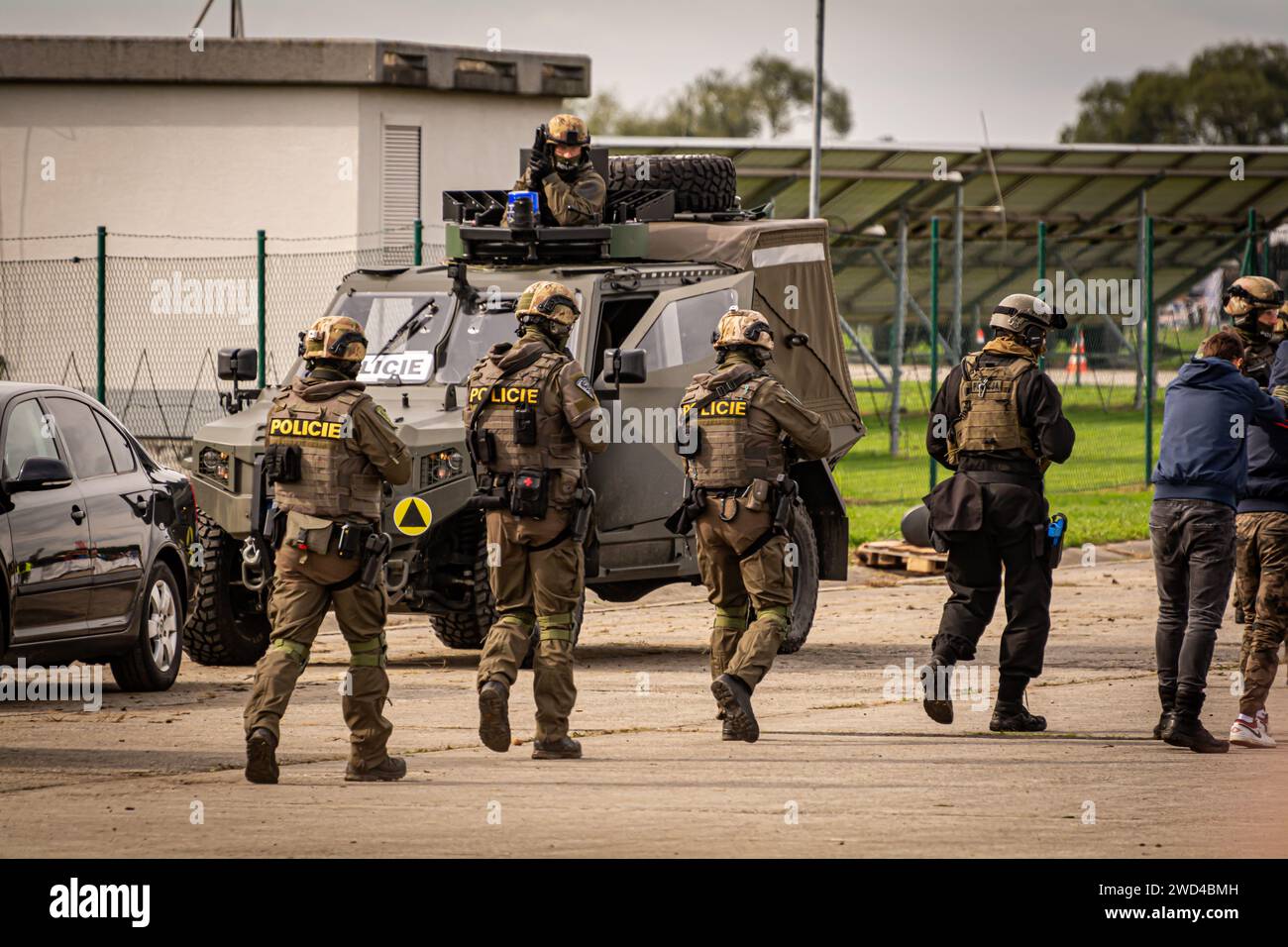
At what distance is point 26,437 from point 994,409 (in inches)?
193

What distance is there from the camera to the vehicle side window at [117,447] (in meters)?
11.8

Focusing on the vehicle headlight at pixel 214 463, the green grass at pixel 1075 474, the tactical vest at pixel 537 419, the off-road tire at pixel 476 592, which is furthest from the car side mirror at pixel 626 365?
the green grass at pixel 1075 474

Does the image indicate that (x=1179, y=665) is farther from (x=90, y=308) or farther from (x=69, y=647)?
(x=90, y=308)

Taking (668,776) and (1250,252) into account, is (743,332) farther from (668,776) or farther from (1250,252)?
(1250,252)

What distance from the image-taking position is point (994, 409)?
33.7 feet

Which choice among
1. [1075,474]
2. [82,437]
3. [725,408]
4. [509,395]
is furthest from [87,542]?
[1075,474]

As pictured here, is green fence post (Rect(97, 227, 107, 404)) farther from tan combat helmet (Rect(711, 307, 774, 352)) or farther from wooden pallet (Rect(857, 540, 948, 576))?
tan combat helmet (Rect(711, 307, 774, 352))

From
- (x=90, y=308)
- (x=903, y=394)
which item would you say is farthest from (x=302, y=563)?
(x=903, y=394)

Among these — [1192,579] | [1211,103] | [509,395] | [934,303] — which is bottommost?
[1192,579]

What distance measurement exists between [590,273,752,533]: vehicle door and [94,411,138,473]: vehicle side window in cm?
273

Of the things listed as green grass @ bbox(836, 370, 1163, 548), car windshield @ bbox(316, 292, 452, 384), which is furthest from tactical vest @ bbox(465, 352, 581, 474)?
green grass @ bbox(836, 370, 1163, 548)

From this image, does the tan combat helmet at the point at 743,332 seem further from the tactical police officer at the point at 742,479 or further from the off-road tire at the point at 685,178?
the off-road tire at the point at 685,178

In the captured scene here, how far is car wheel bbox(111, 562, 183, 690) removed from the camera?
1164 centimetres
